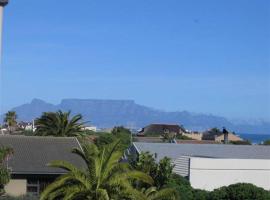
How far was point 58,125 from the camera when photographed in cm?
6475

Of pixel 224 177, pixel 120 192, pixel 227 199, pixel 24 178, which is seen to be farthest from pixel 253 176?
pixel 120 192

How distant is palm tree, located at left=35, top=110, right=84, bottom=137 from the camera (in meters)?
64.8

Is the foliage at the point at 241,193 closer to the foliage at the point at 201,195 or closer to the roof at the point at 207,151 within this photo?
the foliage at the point at 201,195

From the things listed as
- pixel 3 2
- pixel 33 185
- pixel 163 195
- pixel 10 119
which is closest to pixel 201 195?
pixel 163 195

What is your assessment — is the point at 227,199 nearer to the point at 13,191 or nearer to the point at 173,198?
the point at 173,198

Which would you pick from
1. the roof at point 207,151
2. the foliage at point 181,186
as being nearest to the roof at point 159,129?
the roof at point 207,151

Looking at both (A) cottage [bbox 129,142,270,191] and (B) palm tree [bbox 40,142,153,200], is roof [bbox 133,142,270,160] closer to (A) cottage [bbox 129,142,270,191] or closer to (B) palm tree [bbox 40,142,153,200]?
(A) cottage [bbox 129,142,270,191]

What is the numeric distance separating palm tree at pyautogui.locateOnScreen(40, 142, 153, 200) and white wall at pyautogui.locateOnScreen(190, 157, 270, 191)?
1566cm

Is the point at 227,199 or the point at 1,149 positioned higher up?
the point at 1,149

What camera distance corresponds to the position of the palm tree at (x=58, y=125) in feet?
212

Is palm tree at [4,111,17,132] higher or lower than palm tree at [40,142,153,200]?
higher

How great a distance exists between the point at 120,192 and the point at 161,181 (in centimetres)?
980

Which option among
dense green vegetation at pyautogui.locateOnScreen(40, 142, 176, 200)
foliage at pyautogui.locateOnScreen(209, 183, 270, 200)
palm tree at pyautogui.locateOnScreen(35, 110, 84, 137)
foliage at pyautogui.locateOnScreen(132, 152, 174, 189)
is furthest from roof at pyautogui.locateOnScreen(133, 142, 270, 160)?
dense green vegetation at pyautogui.locateOnScreen(40, 142, 176, 200)

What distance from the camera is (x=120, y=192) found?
24172 millimetres
